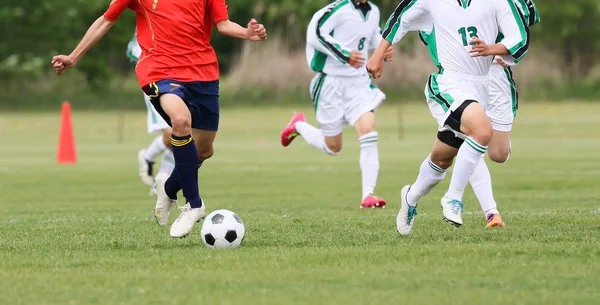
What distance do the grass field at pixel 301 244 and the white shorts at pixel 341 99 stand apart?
89cm

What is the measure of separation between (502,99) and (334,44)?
3.24 metres

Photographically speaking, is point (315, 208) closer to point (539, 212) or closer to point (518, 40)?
point (539, 212)

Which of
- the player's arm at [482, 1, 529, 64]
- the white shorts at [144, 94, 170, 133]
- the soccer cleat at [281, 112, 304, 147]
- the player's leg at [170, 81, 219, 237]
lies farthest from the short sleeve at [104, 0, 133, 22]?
the soccer cleat at [281, 112, 304, 147]

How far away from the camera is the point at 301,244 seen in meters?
7.75

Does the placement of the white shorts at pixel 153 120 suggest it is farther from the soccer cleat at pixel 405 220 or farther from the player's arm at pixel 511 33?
the player's arm at pixel 511 33

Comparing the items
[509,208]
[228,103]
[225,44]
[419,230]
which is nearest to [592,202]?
[509,208]

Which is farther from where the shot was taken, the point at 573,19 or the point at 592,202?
the point at 573,19

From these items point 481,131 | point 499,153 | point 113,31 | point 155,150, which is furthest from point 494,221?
point 113,31

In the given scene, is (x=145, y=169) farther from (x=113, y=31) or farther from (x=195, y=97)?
(x=113, y=31)

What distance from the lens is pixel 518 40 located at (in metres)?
8.17

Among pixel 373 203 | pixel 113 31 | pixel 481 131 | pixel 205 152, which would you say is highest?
pixel 481 131

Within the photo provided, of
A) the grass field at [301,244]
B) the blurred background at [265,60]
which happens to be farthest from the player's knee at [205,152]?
the blurred background at [265,60]

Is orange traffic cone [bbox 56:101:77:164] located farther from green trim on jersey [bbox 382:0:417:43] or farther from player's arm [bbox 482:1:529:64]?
player's arm [bbox 482:1:529:64]

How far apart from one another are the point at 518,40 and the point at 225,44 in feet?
219
